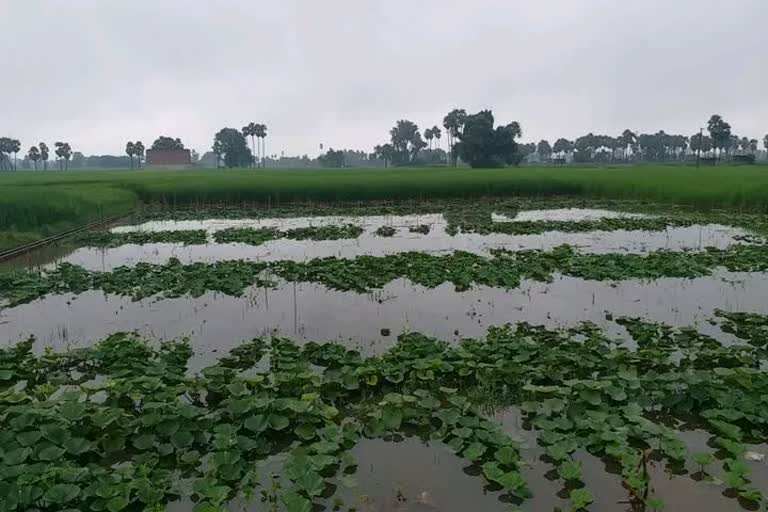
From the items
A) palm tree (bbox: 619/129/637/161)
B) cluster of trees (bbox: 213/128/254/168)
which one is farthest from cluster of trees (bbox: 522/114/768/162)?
cluster of trees (bbox: 213/128/254/168)

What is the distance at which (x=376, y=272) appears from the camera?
476 inches

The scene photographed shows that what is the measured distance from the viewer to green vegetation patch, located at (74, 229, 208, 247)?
1736 centimetres

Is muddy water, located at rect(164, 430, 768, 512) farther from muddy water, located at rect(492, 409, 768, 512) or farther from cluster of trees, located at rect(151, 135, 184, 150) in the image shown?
cluster of trees, located at rect(151, 135, 184, 150)

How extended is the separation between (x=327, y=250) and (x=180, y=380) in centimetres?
963

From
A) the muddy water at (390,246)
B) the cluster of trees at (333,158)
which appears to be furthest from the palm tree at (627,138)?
the muddy water at (390,246)

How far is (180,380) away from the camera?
6145 millimetres

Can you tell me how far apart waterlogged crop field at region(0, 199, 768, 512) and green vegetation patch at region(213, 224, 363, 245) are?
15.7ft

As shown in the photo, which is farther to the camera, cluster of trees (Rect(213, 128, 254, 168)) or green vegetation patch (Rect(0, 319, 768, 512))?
cluster of trees (Rect(213, 128, 254, 168))

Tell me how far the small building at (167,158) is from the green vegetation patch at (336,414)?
90.9m

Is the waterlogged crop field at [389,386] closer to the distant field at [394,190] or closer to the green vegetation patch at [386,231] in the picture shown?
the green vegetation patch at [386,231]

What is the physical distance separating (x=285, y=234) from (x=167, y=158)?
81562 mm

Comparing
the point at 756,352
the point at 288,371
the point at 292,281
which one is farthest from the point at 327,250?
the point at 756,352

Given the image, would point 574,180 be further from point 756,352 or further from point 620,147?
point 620,147

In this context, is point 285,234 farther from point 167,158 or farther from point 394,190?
point 167,158
